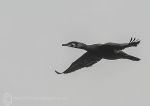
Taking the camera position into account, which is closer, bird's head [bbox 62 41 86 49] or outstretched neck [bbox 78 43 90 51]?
bird's head [bbox 62 41 86 49]

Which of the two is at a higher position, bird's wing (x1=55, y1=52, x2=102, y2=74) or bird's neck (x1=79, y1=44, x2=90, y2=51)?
bird's neck (x1=79, y1=44, x2=90, y2=51)

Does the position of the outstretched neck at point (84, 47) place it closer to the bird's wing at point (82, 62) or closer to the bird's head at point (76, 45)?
the bird's head at point (76, 45)

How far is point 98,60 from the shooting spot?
9519 centimetres

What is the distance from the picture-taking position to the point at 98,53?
94.0 meters

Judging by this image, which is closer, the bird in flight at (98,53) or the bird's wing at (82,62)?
the bird in flight at (98,53)

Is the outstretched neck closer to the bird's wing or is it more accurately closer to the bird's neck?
the bird's neck

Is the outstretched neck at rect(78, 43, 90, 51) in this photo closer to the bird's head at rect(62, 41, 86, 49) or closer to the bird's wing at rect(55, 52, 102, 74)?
the bird's head at rect(62, 41, 86, 49)

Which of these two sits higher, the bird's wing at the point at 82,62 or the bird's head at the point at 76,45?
the bird's head at the point at 76,45

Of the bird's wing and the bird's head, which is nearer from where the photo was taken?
the bird's head

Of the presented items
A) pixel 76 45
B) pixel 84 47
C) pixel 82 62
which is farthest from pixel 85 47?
pixel 82 62

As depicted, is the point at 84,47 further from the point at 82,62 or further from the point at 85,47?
the point at 82,62

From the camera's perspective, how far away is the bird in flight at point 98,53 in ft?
306

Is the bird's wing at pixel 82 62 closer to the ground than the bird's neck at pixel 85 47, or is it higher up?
closer to the ground

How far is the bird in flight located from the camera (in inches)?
3676
